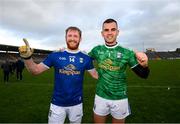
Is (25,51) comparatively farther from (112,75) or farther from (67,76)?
(112,75)

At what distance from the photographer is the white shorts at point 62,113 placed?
5.33 meters

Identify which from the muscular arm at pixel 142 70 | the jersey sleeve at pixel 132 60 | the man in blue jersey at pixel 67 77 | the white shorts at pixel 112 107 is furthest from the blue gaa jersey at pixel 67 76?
the muscular arm at pixel 142 70

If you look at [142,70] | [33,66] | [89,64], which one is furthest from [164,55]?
[33,66]

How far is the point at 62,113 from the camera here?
5.39 metres

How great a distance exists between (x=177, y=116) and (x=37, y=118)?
4982mm

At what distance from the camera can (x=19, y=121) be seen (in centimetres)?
945

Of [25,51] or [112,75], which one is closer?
[25,51]

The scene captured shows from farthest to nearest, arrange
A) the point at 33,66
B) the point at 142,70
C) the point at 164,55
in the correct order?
the point at 164,55 < the point at 33,66 < the point at 142,70

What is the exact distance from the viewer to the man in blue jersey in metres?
5.41

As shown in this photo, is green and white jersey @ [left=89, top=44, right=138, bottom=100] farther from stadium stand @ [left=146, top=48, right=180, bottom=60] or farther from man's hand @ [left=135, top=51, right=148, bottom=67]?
stadium stand @ [left=146, top=48, right=180, bottom=60]

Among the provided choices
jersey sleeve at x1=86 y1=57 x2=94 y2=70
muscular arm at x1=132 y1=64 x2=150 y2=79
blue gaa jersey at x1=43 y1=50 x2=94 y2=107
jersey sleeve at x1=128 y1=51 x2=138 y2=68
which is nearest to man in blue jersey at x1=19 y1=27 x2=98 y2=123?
blue gaa jersey at x1=43 y1=50 x2=94 y2=107

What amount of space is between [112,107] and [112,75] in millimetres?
627

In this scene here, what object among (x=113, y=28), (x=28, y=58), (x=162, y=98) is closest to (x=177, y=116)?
(x=162, y=98)

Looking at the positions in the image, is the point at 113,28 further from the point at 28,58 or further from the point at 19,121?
the point at 19,121
